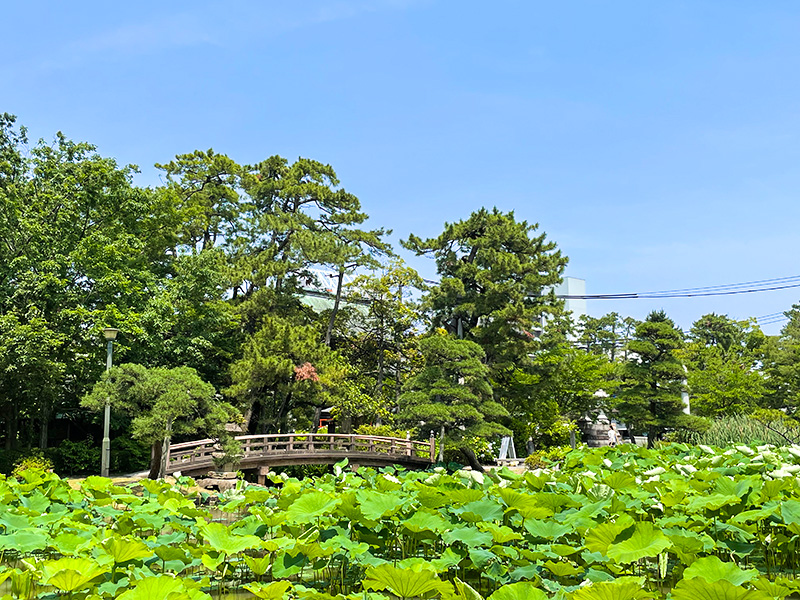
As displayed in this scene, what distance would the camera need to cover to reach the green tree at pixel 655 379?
19.0 m

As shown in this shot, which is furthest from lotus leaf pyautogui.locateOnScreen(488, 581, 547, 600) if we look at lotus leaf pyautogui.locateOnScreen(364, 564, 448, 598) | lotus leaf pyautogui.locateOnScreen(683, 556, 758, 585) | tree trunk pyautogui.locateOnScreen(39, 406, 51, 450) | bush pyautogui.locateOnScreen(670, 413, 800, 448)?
tree trunk pyautogui.locateOnScreen(39, 406, 51, 450)

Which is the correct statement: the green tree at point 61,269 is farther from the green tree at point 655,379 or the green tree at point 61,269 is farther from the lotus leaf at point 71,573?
the green tree at point 655,379

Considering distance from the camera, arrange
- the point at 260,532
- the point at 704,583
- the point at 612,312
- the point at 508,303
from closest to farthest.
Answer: the point at 704,583
the point at 260,532
the point at 508,303
the point at 612,312

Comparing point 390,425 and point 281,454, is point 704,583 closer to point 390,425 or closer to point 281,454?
point 281,454

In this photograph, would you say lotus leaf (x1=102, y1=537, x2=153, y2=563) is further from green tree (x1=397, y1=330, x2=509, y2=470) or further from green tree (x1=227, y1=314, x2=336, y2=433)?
green tree (x1=227, y1=314, x2=336, y2=433)

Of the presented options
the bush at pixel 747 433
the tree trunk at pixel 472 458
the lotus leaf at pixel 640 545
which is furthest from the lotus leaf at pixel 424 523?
the tree trunk at pixel 472 458

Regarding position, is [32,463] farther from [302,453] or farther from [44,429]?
[302,453]

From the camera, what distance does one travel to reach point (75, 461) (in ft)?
55.5

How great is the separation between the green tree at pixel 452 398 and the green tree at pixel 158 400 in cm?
513

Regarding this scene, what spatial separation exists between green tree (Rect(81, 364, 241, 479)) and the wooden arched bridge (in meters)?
1.06

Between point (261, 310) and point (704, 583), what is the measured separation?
57.3 ft

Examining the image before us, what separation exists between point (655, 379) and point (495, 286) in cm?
530

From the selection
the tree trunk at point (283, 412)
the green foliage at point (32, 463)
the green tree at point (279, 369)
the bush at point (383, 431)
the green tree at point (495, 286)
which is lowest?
the green foliage at point (32, 463)

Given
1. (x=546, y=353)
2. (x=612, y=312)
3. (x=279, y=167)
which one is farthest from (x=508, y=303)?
(x=612, y=312)
